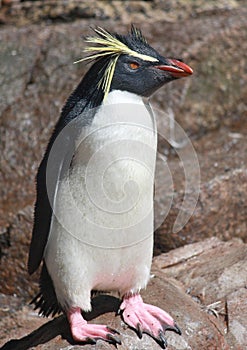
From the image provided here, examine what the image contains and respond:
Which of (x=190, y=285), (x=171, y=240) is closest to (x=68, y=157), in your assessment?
(x=190, y=285)

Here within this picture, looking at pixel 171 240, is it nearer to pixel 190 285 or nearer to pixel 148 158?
pixel 190 285

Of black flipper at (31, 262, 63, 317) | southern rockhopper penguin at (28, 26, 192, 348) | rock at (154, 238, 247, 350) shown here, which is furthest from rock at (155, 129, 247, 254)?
southern rockhopper penguin at (28, 26, 192, 348)

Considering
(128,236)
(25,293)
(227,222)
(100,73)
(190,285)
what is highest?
(100,73)

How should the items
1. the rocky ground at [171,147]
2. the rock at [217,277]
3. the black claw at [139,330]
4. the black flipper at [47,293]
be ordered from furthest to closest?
the rocky ground at [171,147]
the rock at [217,277]
the black flipper at [47,293]
the black claw at [139,330]

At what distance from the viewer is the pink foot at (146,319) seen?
4.01 m

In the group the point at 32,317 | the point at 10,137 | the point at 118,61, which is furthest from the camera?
the point at 10,137

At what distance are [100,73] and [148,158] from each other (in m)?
0.52

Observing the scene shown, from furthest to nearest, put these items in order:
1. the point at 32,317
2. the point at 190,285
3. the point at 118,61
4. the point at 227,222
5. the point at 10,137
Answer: the point at 10,137 → the point at 227,222 → the point at 32,317 → the point at 190,285 → the point at 118,61

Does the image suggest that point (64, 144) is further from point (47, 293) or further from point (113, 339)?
point (113, 339)

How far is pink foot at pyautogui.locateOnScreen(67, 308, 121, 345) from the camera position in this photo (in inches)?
153

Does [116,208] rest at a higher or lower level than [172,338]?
higher

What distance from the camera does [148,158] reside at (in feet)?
12.6

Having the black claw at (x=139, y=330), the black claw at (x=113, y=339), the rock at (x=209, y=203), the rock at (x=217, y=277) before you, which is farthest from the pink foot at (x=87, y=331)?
the rock at (x=209, y=203)

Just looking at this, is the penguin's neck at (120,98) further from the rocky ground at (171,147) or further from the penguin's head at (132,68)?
the rocky ground at (171,147)
